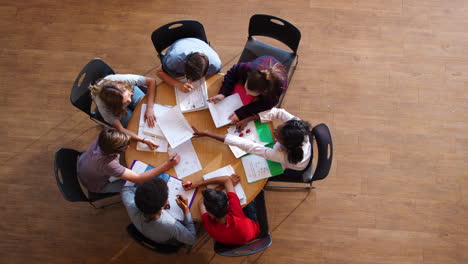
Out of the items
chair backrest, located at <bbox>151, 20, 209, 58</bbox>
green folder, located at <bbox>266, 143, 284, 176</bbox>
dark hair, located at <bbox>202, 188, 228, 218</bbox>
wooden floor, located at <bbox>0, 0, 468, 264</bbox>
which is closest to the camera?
dark hair, located at <bbox>202, 188, 228, 218</bbox>

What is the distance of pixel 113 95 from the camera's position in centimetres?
229

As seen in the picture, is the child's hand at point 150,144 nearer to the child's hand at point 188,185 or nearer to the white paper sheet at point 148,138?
the white paper sheet at point 148,138

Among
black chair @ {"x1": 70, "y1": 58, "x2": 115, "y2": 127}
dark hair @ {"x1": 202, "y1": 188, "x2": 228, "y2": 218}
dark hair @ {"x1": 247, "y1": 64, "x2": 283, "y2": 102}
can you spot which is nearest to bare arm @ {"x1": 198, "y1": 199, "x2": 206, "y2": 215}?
dark hair @ {"x1": 202, "y1": 188, "x2": 228, "y2": 218}

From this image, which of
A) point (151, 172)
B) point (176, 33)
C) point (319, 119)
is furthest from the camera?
point (319, 119)

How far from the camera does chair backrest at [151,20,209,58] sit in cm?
266

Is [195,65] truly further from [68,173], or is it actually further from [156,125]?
[68,173]

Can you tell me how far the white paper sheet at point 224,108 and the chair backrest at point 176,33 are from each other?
0.65 metres

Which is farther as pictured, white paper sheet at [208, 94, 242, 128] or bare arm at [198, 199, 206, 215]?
white paper sheet at [208, 94, 242, 128]

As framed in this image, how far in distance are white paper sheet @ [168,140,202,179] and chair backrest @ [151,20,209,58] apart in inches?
35.8

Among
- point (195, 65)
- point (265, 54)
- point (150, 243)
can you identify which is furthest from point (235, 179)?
point (265, 54)

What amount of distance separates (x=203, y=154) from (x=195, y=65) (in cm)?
61

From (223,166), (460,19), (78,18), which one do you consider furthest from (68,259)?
(460,19)

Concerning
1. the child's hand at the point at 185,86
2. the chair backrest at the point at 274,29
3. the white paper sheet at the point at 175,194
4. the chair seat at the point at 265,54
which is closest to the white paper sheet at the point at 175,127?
the child's hand at the point at 185,86

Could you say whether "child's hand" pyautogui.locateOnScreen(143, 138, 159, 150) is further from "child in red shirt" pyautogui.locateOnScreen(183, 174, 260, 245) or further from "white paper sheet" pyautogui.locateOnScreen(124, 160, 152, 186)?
"child in red shirt" pyautogui.locateOnScreen(183, 174, 260, 245)
